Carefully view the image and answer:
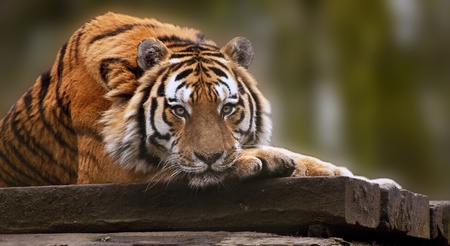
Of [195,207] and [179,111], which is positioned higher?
[179,111]

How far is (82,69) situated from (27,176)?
1.73 ft

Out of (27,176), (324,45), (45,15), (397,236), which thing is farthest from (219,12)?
(397,236)

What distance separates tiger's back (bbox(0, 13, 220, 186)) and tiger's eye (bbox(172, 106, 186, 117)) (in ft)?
0.77

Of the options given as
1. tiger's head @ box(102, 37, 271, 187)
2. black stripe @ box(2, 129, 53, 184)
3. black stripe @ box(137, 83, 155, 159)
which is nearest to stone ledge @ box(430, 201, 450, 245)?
tiger's head @ box(102, 37, 271, 187)

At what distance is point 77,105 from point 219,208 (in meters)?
0.78

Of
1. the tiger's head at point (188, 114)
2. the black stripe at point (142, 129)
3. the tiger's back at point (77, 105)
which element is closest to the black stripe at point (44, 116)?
the tiger's back at point (77, 105)

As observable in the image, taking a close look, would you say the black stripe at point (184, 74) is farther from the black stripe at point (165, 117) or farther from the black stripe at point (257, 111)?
the black stripe at point (257, 111)

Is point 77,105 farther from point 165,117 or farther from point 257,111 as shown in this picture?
point 257,111

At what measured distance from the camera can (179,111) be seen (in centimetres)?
257

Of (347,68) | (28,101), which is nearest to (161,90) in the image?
(28,101)

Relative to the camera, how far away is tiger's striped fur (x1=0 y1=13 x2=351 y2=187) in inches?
96.3

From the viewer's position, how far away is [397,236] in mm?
2670

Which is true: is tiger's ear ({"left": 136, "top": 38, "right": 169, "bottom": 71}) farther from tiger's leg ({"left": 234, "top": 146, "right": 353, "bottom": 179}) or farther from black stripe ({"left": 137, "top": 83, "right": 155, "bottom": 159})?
tiger's leg ({"left": 234, "top": 146, "right": 353, "bottom": 179})

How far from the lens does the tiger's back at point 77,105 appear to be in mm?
2811
